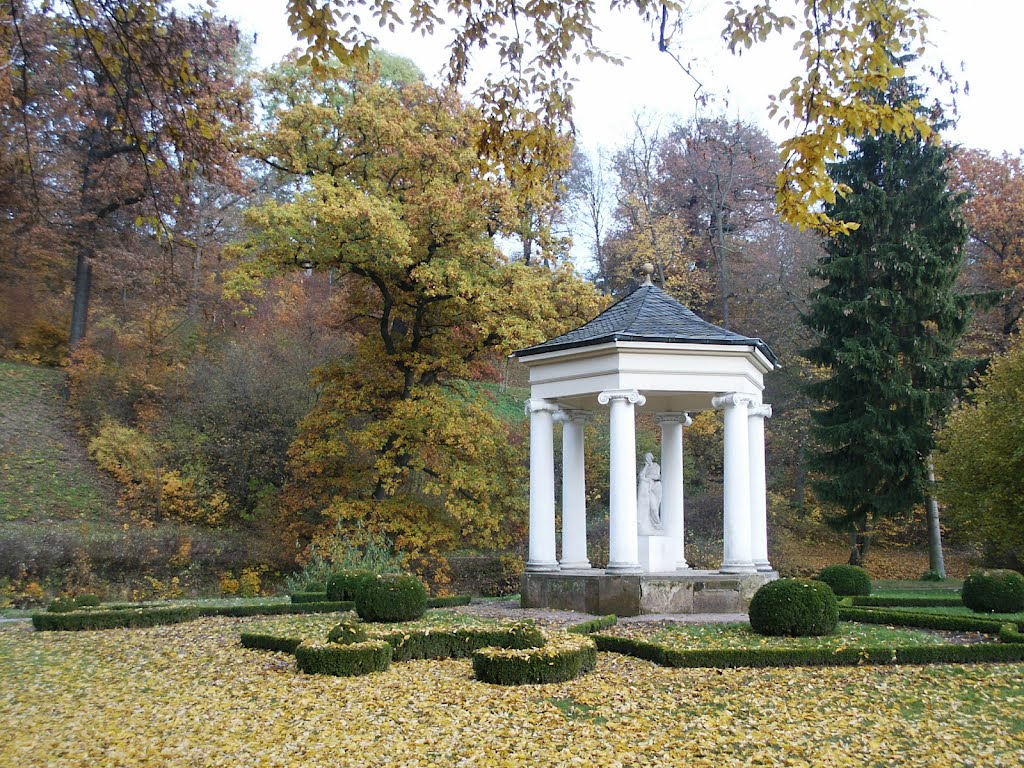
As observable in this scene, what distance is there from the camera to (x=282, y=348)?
35.8 meters

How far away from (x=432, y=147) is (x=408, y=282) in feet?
13.3

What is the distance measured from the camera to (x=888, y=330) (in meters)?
30.7

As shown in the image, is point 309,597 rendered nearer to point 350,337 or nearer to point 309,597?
point 309,597

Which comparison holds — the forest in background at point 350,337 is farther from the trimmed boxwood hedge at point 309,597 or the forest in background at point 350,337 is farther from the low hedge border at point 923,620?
the low hedge border at point 923,620

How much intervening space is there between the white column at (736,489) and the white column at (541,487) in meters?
3.65

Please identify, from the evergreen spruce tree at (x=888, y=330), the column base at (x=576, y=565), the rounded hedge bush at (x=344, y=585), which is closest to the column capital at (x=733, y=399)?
the column base at (x=576, y=565)

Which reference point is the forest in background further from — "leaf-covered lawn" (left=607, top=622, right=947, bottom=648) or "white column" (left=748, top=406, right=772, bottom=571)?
"leaf-covered lawn" (left=607, top=622, right=947, bottom=648)

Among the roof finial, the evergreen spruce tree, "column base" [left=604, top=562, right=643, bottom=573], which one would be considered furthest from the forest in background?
"column base" [left=604, top=562, right=643, bottom=573]

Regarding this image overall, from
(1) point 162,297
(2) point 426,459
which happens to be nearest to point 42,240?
(1) point 162,297

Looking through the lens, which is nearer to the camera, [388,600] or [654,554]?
[388,600]

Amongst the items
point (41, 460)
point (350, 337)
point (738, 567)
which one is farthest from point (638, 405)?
point (41, 460)

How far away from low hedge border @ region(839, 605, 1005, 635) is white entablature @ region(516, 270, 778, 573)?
229cm

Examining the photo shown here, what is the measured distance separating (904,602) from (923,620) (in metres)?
4.16

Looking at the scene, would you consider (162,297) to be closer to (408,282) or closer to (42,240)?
(42,240)
